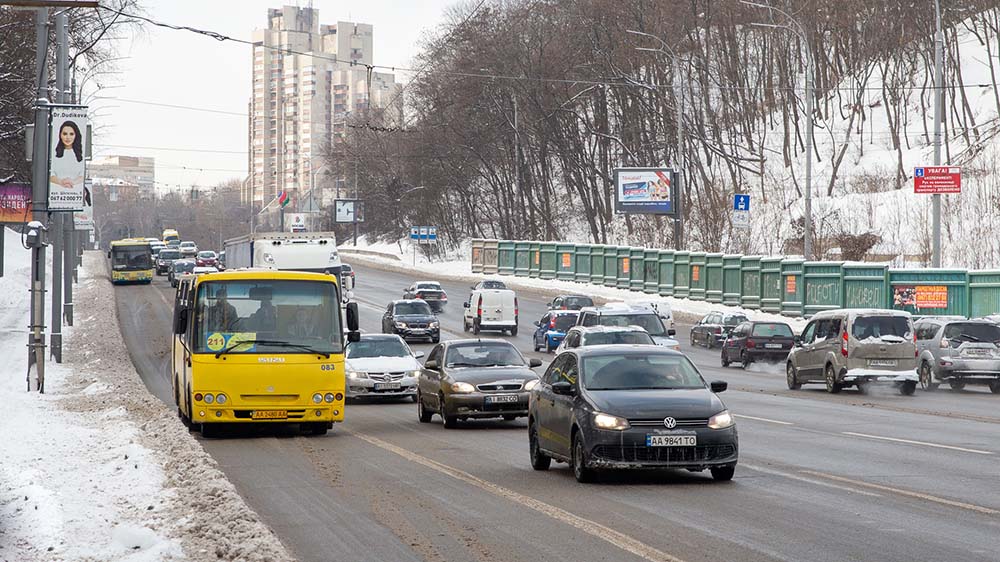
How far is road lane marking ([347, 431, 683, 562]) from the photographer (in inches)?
388

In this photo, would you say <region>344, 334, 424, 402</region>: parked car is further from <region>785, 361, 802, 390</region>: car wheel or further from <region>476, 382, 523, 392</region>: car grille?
<region>785, 361, 802, 390</region>: car wheel

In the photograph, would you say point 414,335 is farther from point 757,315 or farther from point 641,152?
point 641,152

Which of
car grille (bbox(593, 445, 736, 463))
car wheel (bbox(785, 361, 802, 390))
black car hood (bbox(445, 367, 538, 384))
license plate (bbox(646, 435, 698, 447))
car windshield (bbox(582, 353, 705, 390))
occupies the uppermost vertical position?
car windshield (bbox(582, 353, 705, 390))

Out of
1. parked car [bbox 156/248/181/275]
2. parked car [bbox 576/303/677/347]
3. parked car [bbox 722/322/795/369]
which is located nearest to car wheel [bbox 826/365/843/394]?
parked car [bbox 576/303/677/347]

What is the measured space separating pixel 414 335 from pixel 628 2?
4648 centimetres

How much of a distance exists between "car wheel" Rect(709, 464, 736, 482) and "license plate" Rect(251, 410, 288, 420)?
26.4 feet

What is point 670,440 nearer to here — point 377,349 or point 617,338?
point 377,349

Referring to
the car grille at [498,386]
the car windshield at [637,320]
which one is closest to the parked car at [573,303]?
the car windshield at [637,320]

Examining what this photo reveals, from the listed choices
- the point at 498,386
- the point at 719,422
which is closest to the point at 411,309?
the point at 498,386

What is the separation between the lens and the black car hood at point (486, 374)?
75.1 feet

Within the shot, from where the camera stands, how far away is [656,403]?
46.6 feet

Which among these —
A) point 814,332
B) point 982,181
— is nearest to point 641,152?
point 982,181

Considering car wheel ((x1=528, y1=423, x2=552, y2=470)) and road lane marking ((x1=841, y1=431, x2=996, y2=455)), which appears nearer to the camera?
car wheel ((x1=528, y1=423, x2=552, y2=470))

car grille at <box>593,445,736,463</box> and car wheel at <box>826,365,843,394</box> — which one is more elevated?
car grille at <box>593,445,736,463</box>
